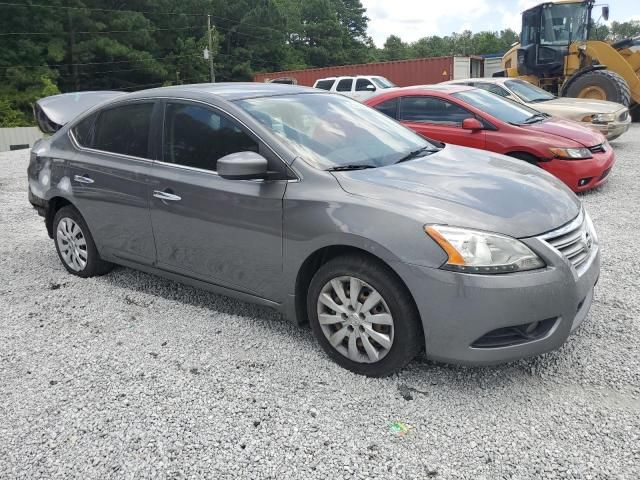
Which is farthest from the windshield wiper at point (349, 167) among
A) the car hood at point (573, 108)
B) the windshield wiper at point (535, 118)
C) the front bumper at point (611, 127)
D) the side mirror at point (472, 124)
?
the front bumper at point (611, 127)

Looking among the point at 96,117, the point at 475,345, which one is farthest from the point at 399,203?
the point at 96,117

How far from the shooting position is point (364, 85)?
725 inches

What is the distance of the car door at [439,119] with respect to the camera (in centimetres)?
730

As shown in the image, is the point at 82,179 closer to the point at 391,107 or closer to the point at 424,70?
the point at 391,107

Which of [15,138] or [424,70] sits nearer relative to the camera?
[15,138]

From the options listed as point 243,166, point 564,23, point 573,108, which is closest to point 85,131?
point 243,166

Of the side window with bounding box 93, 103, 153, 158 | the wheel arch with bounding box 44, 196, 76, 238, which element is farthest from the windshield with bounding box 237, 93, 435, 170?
the wheel arch with bounding box 44, 196, 76, 238

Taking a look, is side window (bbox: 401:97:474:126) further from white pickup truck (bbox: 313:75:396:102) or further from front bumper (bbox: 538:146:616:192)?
white pickup truck (bbox: 313:75:396:102)

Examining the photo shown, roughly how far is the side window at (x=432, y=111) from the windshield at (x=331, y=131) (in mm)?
3557

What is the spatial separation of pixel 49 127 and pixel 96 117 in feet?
10.5

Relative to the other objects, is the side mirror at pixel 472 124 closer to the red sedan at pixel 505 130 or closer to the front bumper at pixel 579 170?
the red sedan at pixel 505 130

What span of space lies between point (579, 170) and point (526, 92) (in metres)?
4.16

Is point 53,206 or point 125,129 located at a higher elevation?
point 125,129

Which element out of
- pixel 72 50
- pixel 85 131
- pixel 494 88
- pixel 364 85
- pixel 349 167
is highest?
pixel 72 50
